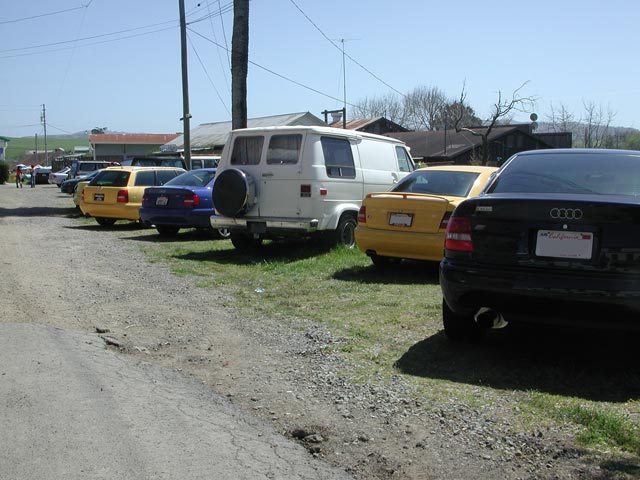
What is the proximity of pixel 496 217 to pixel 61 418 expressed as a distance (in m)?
3.31

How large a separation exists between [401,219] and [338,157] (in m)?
2.97

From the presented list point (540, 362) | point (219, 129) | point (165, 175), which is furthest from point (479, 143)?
point (540, 362)

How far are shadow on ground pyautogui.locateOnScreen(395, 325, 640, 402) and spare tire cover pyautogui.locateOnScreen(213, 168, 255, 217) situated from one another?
18.6 feet

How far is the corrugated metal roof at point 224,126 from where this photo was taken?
4516 centimetres

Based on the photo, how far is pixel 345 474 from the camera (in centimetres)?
371

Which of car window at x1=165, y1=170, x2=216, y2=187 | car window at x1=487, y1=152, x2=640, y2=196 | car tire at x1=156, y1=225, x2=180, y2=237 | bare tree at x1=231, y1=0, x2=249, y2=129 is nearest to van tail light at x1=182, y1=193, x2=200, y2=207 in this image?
car window at x1=165, y1=170, x2=216, y2=187

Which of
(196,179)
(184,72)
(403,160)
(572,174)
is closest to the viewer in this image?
(572,174)

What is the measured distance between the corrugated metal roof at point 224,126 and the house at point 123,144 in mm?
21037

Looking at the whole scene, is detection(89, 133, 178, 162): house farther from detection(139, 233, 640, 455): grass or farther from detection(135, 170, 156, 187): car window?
detection(139, 233, 640, 455): grass

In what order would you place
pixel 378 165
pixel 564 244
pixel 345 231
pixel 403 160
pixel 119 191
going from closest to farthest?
pixel 564 244 < pixel 345 231 < pixel 378 165 < pixel 403 160 < pixel 119 191

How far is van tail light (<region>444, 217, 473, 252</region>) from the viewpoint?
5.40 metres

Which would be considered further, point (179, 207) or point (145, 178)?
point (145, 178)

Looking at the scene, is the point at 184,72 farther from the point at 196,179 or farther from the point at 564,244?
the point at 564,244

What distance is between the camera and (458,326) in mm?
5867
